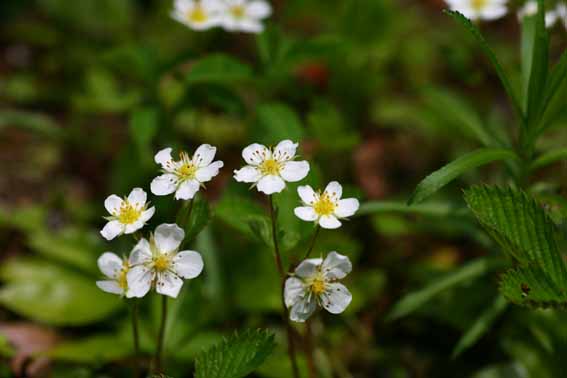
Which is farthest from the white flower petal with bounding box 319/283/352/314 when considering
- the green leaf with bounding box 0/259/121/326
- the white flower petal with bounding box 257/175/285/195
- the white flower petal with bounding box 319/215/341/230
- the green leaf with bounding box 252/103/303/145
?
the green leaf with bounding box 0/259/121/326

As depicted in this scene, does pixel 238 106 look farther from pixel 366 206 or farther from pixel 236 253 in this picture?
pixel 366 206

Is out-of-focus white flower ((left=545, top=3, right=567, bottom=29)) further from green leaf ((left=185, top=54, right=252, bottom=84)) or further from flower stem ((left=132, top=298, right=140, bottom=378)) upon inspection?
flower stem ((left=132, top=298, right=140, bottom=378))

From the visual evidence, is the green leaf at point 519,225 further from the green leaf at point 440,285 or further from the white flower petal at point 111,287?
the white flower petal at point 111,287

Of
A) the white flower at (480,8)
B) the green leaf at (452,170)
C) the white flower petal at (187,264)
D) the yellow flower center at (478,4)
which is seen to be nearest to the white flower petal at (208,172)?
the white flower petal at (187,264)

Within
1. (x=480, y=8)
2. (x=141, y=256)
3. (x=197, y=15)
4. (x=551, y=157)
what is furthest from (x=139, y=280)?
(x=480, y=8)

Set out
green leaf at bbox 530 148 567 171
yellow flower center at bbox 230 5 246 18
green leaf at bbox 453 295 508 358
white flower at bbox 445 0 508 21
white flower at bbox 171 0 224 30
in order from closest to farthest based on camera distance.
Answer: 1. green leaf at bbox 530 148 567 171
2. green leaf at bbox 453 295 508 358
3. white flower at bbox 445 0 508 21
4. white flower at bbox 171 0 224 30
5. yellow flower center at bbox 230 5 246 18

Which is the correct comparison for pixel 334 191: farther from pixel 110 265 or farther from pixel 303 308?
→ pixel 110 265
